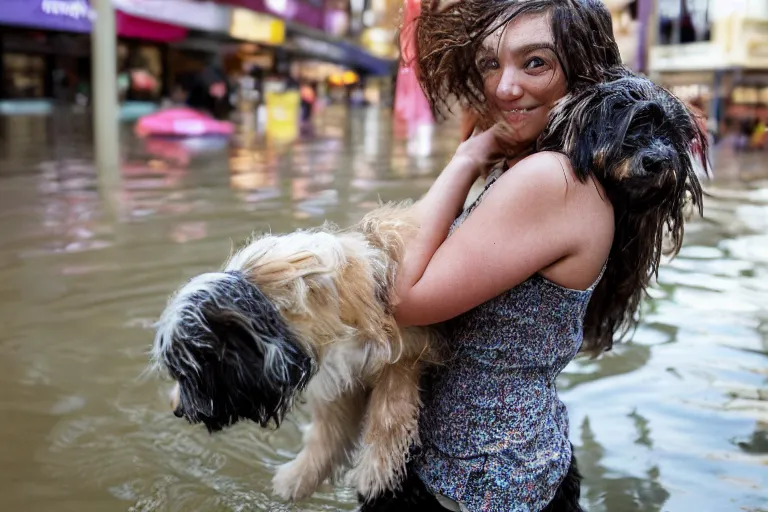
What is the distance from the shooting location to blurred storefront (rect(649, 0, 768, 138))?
22844 mm

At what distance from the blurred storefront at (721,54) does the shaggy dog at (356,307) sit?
2101cm

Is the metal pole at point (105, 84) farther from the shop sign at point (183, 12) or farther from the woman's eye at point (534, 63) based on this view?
the shop sign at point (183, 12)

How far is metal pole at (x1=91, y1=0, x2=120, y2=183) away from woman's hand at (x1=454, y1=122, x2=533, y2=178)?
935 centimetres

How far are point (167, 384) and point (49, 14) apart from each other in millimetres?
19270

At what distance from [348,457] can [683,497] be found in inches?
56.2

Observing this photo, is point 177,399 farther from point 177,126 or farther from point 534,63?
point 177,126

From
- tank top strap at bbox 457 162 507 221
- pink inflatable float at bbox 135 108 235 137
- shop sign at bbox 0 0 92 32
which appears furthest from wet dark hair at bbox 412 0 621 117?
shop sign at bbox 0 0 92 32

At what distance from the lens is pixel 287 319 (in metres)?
1.38

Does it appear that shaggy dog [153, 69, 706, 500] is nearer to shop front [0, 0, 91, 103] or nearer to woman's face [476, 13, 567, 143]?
woman's face [476, 13, 567, 143]

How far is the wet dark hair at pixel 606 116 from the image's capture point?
59.1 inches

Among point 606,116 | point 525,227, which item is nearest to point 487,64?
point 606,116

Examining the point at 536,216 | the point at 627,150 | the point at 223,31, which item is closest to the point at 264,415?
the point at 536,216

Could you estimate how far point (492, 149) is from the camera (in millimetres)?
1809

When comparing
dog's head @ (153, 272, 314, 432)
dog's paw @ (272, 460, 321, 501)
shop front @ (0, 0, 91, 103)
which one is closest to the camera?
dog's head @ (153, 272, 314, 432)
